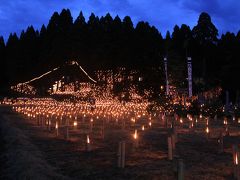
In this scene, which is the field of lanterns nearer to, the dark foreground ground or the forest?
the dark foreground ground

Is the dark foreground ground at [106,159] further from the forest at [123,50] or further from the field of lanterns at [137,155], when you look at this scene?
the forest at [123,50]

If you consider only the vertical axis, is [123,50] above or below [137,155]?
above

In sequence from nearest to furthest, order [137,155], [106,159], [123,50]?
1. [106,159]
2. [137,155]
3. [123,50]

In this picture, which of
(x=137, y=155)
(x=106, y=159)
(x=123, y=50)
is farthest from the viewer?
(x=123, y=50)

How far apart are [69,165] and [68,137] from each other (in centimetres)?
549

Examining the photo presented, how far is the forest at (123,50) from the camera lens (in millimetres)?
45594

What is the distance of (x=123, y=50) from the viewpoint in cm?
5128

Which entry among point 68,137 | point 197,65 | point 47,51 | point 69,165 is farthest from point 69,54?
point 69,165

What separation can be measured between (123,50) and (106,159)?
40.8 metres

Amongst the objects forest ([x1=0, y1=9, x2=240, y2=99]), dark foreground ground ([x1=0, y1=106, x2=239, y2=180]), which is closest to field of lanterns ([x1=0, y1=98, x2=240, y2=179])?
dark foreground ground ([x1=0, y1=106, x2=239, y2=180])

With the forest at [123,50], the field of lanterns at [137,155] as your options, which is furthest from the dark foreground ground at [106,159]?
the forest at [123,50]

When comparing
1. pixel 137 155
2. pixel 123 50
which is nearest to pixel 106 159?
pixel 137 155

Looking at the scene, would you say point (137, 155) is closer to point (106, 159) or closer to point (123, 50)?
point (106, 159)

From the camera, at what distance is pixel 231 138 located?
52.3 ft
